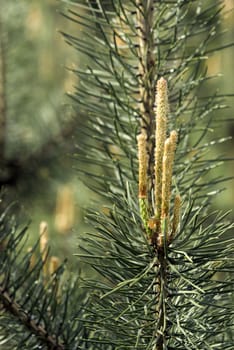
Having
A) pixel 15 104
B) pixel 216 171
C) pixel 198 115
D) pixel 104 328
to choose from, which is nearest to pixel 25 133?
pixel 15 104

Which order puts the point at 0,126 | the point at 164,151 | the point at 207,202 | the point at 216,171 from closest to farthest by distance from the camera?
the point at 164,151 < the point at 207,202 < the point at 0,126 < the point at 216,171

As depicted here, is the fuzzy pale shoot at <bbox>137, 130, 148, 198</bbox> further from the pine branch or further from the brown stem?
the pine branch

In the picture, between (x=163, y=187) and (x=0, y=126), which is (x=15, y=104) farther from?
(x=163, y=187)

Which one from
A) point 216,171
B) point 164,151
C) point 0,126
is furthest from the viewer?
point 216,171

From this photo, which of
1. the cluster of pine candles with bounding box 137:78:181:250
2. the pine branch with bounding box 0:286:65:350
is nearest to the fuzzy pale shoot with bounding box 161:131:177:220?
the cluster of pine candles with bounding box 137:78:181:250

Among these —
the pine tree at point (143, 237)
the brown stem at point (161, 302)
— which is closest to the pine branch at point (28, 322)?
the pine tree at point (143, 237)

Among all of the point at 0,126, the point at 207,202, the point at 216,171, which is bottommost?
the point at 207,202

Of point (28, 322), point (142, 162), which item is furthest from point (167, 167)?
point (28, 322)

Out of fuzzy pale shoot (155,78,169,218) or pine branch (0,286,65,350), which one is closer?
fuzzy pale shoot (155,78,169,218)
